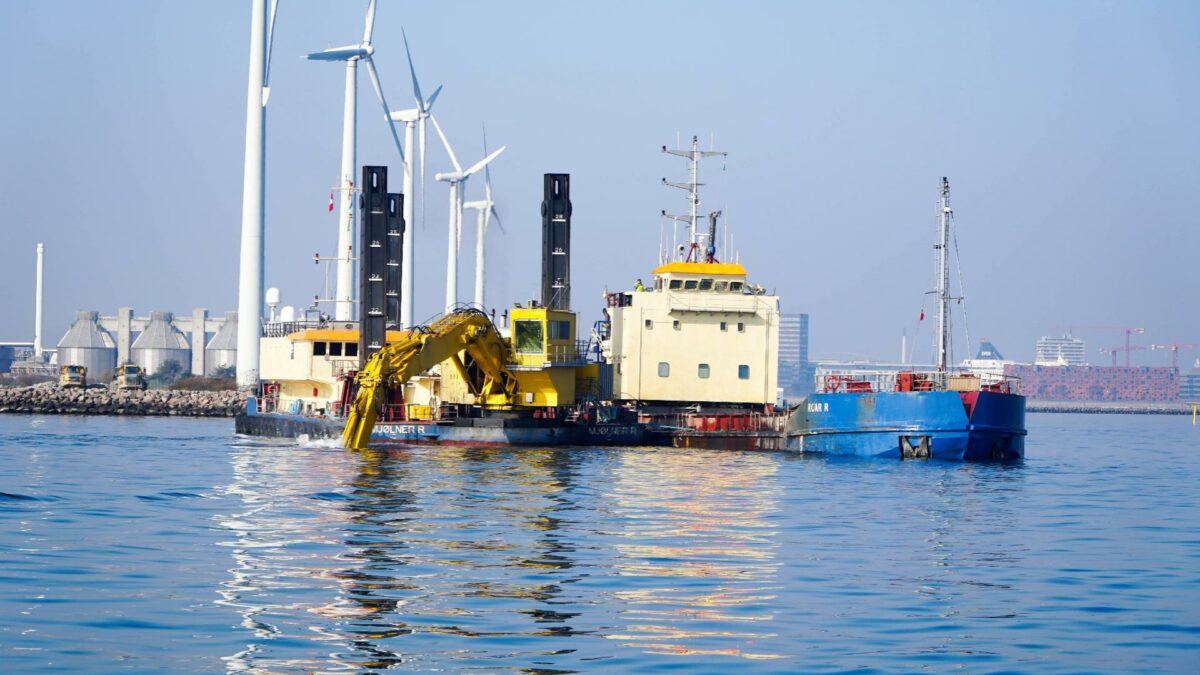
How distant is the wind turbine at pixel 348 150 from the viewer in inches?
3354

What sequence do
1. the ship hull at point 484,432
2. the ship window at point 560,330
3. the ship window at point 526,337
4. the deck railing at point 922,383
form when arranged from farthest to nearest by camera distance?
the ship window at point 560,330 → the ship window at point 526,337 → the ship hull at point 484,432 → the deck railing at point 922,383

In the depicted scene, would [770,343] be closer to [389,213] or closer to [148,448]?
[389,213]

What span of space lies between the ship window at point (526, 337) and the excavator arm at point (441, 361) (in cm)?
65

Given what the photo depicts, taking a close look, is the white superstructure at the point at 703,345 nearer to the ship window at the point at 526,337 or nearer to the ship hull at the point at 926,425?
the ship window at the point at 526,337

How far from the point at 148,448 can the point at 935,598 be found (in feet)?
146

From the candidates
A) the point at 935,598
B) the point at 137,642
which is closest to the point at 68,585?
the point at 137,642

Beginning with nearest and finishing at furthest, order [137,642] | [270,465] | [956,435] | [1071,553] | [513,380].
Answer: [137,642]
[1071,553]
[270,465]
[956,435]
[513,380]

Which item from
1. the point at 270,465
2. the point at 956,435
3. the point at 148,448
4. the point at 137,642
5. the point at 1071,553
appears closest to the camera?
the point at 137,642

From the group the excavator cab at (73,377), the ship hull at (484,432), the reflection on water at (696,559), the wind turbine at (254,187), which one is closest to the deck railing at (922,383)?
the ship hull at (484,432)

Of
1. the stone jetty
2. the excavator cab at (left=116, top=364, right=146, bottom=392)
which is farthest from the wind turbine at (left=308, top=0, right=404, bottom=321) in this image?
the excavator cab at (left=116, top=364, right=146, bottom=392)

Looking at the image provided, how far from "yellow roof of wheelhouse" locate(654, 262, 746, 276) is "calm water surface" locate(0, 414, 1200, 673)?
811 inches

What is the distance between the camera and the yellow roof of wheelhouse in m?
68.6

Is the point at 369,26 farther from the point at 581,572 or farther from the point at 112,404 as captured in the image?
the point at 581,572

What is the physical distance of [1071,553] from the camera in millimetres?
30219
